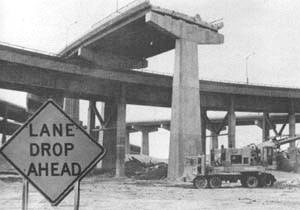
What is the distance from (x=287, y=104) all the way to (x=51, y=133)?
6583 centimetres

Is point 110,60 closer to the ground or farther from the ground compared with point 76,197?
farther from the ground

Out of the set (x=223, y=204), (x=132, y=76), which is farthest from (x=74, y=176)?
(x=132, y=76)

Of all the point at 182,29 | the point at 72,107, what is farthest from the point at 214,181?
the point at 72,107

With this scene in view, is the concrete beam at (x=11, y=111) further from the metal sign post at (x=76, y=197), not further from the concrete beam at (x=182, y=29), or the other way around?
the metal sign post at (x=76, y=197)

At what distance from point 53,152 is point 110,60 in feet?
186

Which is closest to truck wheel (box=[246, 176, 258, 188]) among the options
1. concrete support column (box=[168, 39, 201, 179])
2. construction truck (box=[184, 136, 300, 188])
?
construction truck (box=[184, 136, 300, 188])

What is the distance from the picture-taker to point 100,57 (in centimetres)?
6144

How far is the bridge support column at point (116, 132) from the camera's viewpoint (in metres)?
55.3

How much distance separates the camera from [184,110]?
4934 centimetres

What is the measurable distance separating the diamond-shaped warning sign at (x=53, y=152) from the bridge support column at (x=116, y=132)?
47470 mm

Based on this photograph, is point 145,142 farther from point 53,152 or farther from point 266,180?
point 53,152

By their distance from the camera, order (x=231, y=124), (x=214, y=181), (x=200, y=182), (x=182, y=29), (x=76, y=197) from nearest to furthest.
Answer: (x=76, y=197)
(x=214, y=181)
(x=200, y=182)
(x=182, y=29)
(x=231, y=124)

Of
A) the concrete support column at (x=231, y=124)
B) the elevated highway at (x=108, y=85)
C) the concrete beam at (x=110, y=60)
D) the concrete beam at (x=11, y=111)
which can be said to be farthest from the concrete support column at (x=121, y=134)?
the concrete beam at (x=11, y=111)

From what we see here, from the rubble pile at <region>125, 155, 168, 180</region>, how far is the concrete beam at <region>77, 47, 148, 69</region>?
A: 13327 millimetres
